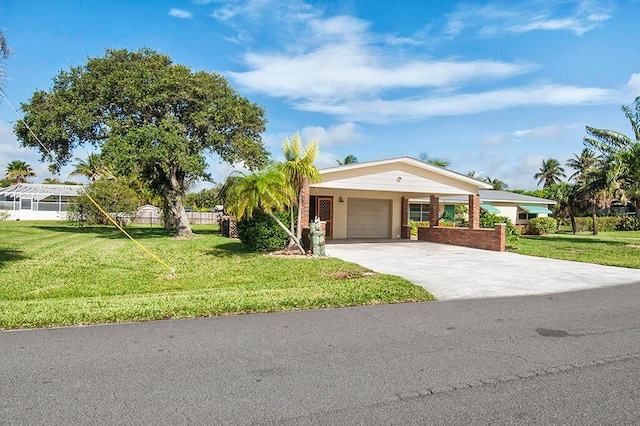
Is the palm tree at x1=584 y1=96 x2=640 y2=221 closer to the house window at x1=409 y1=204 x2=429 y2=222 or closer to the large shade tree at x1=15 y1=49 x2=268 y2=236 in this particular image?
the house window at x1=409 y1=204 x2=429 y2=222

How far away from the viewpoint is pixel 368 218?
939 inches

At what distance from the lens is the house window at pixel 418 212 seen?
30.5 metres

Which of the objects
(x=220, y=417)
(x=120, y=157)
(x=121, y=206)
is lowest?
(x=220, y=417)

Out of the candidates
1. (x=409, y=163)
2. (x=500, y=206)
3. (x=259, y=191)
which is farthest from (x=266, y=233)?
(x=500, y=206)

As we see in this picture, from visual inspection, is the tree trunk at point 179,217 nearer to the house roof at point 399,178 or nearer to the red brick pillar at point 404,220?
the house roof at point 399,178

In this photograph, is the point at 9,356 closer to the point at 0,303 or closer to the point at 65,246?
the point at 0,303

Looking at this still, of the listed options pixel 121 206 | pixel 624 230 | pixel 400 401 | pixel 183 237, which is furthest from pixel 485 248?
pixel 624 230

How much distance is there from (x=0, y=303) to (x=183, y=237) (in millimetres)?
16766

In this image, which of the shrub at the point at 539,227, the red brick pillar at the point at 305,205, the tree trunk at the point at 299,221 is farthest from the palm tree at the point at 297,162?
the shrub at the point at 539,227

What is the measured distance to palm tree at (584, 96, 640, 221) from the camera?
2216cm

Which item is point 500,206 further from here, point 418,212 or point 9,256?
point 9,256

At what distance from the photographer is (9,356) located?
15.9 feet

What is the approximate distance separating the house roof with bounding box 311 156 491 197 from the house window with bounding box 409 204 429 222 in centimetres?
995

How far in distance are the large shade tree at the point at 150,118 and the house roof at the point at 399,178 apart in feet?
Answer: 25.8
